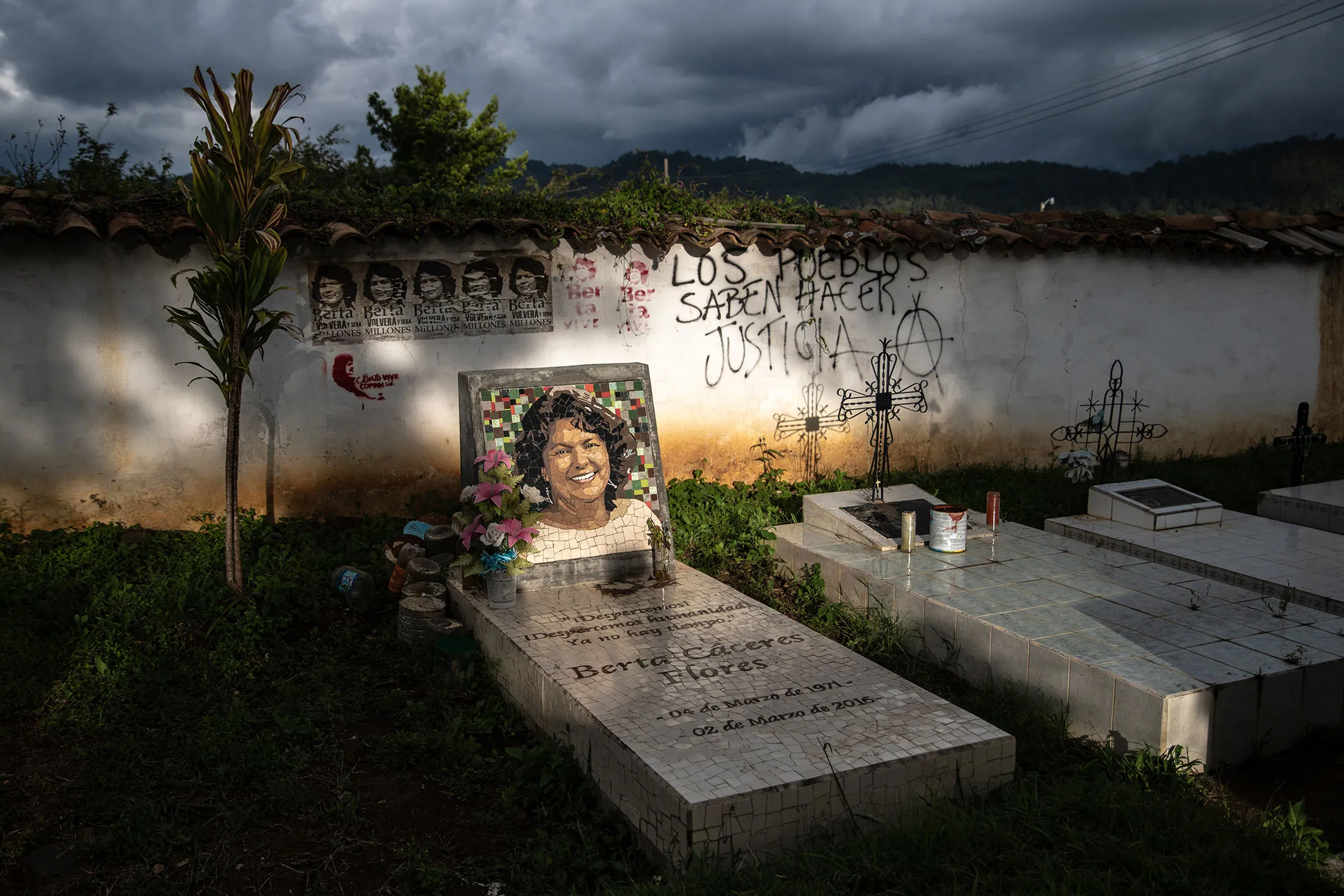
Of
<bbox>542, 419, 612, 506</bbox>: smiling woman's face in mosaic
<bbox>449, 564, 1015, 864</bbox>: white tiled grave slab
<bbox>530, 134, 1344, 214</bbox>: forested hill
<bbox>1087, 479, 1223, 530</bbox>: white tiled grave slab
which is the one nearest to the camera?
<bbox>449, 564, 1015, 864</bbox>: white tiled grave slab

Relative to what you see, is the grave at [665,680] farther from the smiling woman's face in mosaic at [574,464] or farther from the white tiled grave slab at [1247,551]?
the white tiled grave slab at [1247,551]

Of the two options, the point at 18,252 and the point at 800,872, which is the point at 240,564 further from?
the point at 800,872

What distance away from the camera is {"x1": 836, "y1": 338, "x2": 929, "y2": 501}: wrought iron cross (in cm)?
869

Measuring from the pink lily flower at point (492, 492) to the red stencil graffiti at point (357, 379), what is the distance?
6.16 feet

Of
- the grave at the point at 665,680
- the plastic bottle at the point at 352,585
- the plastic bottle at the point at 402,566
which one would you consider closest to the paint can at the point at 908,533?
the grave at the point at 665,680

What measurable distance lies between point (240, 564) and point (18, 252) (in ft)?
8.63

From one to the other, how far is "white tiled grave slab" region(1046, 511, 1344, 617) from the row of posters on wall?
14.2 ft

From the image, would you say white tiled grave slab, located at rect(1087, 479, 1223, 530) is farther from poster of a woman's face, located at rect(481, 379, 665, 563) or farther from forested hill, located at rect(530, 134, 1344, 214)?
forested hill, located at rect(530, 134, 1344, 214)

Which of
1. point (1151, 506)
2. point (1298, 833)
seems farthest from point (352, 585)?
point (1151, 506)

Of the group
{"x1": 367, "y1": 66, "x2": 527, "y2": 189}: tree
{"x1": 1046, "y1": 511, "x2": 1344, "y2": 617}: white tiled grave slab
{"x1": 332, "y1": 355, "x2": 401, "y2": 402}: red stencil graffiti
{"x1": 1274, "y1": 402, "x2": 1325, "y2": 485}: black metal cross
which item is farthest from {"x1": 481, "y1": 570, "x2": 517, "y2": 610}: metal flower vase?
{"x1": 367, "y1": 66, "x2": 527, "y2": 189}: tree

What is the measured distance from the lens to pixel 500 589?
216 inches

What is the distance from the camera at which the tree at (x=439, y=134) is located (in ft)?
73.0

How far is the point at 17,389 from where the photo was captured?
638 cm

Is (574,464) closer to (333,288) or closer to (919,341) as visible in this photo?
(333,288)
